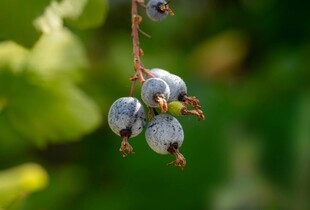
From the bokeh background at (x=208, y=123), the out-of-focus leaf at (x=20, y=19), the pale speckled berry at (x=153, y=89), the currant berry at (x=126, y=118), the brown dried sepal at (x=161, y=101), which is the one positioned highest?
the out-of-focus leaf at (x=20, y=19)

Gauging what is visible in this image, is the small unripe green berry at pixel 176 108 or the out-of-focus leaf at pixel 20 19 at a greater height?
the out-of-focus leaf at pixel 20 19

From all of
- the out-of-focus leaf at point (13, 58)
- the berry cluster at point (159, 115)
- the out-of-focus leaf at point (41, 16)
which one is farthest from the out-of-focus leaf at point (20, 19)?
the berry cluster at point (159, 115)

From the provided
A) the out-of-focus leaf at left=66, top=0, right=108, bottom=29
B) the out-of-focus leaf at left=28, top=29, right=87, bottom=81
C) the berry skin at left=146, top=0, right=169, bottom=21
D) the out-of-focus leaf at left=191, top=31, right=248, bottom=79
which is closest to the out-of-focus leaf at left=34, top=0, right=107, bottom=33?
the out-of-focus leaf at left=66, top=0, right=108, bottom=29

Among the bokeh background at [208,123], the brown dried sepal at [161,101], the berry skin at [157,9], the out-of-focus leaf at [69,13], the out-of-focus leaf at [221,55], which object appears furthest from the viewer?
the out-of-focus leaf at [221,55]

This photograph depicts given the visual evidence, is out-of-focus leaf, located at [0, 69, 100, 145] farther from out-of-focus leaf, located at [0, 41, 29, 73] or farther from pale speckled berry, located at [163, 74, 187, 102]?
pale speckled berry, located at [163, 74, 187, 102]

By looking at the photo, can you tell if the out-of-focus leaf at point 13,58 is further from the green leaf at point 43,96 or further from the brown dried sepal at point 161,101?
the brown dried sepal at point 161,101
